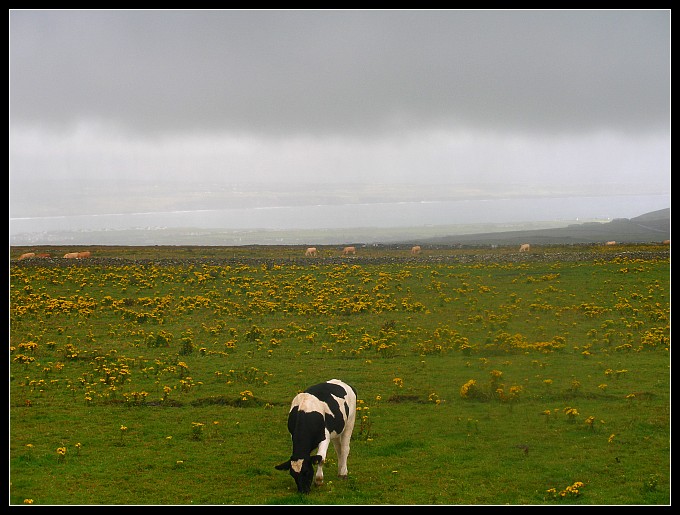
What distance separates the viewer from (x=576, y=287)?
→ 43.7 m

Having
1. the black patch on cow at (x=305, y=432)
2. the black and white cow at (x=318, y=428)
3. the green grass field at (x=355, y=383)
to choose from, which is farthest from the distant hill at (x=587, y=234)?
the black patch on cow at (x=305, y=432)

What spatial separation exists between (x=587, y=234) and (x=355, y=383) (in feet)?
376

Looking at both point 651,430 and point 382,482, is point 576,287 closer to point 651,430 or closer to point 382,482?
point 651,430

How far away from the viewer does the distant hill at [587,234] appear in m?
108

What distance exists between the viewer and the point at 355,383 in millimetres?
25125

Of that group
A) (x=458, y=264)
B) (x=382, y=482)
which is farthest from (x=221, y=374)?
(x=458, y=264)

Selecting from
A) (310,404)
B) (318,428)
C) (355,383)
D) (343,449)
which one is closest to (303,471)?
(318,428)

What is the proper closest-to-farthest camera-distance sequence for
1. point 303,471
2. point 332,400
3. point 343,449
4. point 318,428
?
point 303,471 → point 318,428 → point 332,400 → point 343,449

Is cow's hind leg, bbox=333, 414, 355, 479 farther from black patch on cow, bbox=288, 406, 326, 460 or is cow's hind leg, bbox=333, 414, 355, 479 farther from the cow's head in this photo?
the cow's head

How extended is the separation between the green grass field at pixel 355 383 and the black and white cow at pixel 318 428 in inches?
20.2

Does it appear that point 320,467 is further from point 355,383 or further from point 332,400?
point 355,383

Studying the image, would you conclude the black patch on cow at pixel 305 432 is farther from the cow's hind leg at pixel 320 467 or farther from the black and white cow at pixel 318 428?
the cow's hind leg at pixel 320 467

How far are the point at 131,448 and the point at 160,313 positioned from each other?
20.1 metres
